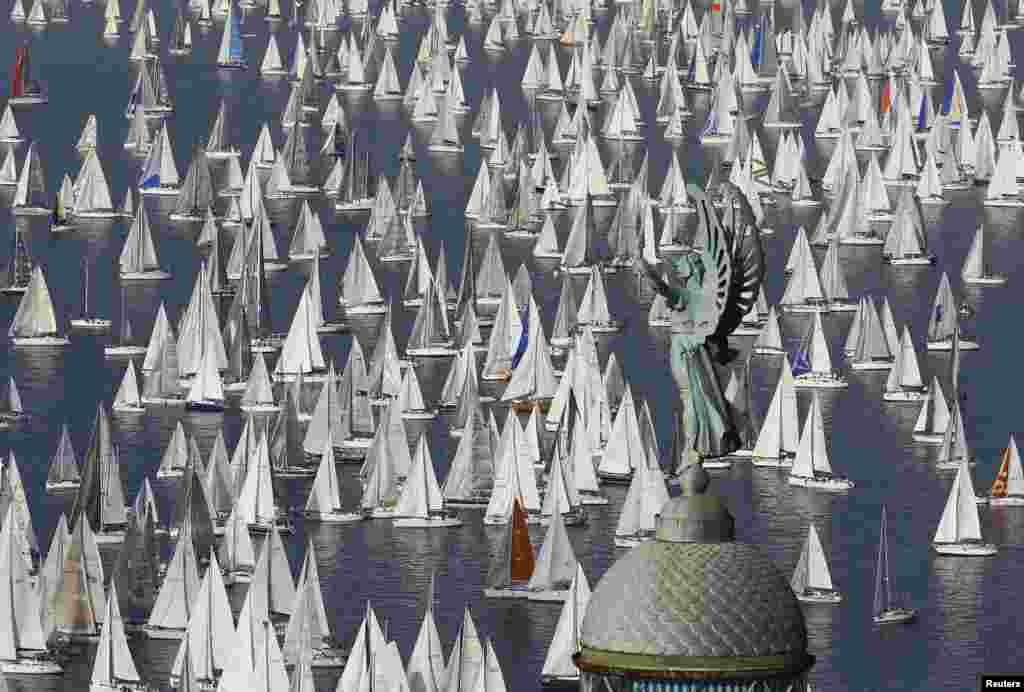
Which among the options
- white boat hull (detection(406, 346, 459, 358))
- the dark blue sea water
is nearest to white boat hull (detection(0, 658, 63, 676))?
the dark blue sea water

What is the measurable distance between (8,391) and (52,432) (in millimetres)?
6629

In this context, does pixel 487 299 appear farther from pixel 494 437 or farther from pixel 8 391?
pixel 494 437

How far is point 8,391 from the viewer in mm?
182250

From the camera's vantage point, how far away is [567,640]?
419ft

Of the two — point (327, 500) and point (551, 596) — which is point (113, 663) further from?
point (327, 500)

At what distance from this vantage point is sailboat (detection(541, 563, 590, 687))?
12588cm

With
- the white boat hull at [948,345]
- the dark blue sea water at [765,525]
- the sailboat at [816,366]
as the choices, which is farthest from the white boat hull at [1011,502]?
the white boat hull at [948,345]

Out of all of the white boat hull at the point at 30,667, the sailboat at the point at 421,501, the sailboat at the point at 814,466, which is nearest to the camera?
the white boat hull at the point at 30,667

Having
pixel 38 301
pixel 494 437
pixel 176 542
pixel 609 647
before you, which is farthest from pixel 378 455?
pixel 609 647

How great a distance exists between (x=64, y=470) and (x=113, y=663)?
37.8 m

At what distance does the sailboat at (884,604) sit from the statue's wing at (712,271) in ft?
303

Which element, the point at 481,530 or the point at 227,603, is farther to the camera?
the point at 481,530

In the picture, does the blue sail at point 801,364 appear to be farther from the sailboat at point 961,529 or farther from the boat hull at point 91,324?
the boat hull at point 91,324

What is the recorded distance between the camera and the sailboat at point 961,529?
501 ft
